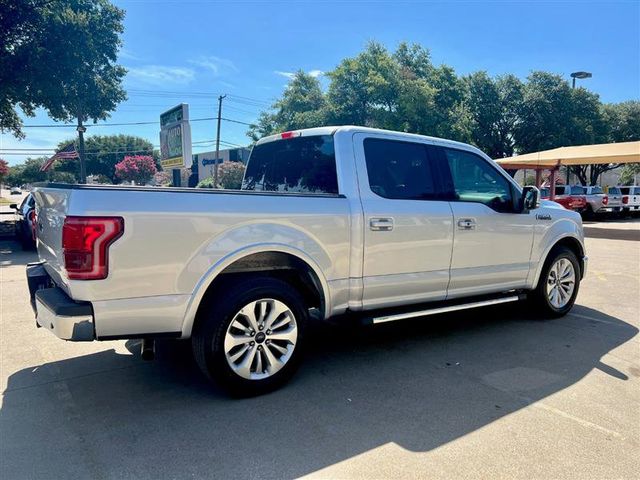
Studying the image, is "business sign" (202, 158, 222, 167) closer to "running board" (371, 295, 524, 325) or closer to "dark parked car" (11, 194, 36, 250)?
"dark parked car" (11, 194, 36, 250)

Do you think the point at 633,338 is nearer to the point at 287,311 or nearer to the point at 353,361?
the point at 353,361

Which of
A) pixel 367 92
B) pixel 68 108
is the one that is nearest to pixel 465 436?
pixel 68 108

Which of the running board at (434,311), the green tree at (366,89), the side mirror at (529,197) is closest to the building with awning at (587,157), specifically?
the green tree at (366,89)

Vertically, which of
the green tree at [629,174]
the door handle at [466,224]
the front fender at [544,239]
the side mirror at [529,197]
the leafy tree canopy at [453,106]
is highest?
the leafy tree canopy at [453,106]

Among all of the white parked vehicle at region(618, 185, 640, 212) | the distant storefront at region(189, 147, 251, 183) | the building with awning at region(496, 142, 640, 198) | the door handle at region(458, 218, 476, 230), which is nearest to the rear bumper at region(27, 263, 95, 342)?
the door handle at region(458, 218, 476, 230)

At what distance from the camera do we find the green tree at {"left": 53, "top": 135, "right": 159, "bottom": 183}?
81.8 metres

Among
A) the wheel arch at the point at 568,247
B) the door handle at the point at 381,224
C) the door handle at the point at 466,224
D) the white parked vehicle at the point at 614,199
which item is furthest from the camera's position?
the white parked vehicle at the point at 614,199

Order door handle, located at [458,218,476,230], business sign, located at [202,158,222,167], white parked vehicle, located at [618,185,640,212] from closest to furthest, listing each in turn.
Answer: door handle, located at [458,218,476,230] < white parked vehicle, located at [618,185,640,212] < business sign, located at [202,158,222,167]

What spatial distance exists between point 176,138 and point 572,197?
2007 cm

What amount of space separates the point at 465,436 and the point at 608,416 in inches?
43.8

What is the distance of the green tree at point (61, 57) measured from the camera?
48.0 feet

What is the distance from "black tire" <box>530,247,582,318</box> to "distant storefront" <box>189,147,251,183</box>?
53.6 metres

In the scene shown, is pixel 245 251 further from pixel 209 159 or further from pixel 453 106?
pixel 209 159

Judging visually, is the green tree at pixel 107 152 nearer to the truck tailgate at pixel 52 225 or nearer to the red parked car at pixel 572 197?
the red parked car at pixel 572 197
